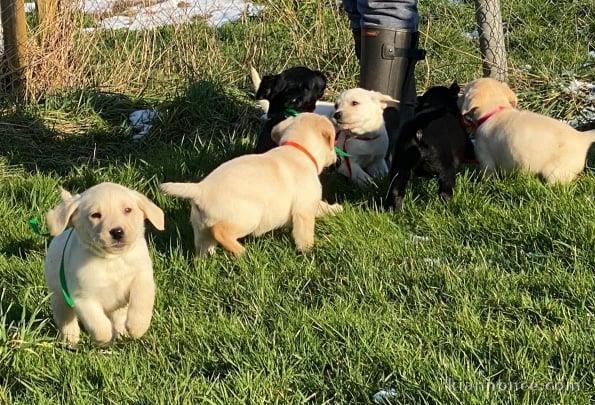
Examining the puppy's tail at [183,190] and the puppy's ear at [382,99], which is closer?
the puppy's tail at [183,190]

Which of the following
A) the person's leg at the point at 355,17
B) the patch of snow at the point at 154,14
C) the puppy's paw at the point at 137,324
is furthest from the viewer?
the patch of snow at the point at 154,14

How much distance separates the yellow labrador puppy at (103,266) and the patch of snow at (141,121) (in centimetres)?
373

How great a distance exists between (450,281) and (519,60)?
4821 mm

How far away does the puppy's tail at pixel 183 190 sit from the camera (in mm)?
3682

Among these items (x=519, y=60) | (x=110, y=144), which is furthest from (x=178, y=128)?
(x=519, y=60)

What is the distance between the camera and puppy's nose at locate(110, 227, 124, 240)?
3.04 metres

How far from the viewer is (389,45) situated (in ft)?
16.6

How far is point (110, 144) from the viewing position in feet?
22.2

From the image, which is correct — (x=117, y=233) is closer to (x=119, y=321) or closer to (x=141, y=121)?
(x=119, y=321)

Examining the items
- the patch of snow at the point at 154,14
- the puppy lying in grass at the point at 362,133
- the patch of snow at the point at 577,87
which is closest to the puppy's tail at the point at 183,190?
the puppy lying in grass at the point at 362,133

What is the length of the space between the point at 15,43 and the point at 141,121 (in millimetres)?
1467

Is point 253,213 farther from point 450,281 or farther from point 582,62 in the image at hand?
point 582,62

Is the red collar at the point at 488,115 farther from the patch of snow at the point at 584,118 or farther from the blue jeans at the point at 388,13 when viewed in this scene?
the patch of snow at the point at 584,118

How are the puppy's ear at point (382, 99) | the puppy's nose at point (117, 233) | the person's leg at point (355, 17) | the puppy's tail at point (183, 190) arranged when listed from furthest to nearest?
the person's leg at point (355, 17), the puppy's ear at point (382, 99), the puppy's tail at point (183, 190), the puppy's nose at point (117, 233)
